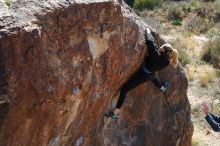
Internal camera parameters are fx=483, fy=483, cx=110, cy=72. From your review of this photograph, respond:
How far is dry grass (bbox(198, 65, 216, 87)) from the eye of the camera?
49.6ft

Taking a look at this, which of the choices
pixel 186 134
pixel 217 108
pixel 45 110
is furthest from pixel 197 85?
pixel 45 110

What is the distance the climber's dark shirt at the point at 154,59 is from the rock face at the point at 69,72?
14 cm

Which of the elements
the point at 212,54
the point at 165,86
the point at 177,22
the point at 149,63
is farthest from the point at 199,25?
the point at 149,63

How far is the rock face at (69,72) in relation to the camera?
4.62 m

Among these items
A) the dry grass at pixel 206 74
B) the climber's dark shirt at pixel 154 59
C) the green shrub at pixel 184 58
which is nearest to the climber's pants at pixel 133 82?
the climber's dark shirt at pixel 154 59

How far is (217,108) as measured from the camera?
13.5m

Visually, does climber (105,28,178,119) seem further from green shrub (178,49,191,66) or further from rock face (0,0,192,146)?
green shrub (178,49,191,66)

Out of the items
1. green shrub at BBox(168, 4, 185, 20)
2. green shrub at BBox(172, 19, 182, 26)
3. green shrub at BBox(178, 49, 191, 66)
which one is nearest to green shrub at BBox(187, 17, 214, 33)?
green shrub at BBox(172, 19, 182, 26)

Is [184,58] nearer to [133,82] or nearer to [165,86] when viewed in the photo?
[165,86]

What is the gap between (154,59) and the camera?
23.0 ft

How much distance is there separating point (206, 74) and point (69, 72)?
10.9 metres

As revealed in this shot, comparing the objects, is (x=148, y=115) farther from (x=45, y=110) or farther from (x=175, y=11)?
(x=175, y=11)

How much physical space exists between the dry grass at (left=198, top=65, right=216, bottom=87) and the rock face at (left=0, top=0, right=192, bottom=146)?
773cm

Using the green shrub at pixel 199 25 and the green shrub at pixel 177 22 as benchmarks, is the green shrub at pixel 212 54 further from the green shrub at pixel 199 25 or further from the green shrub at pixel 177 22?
the green shrub at pixel 177 22
